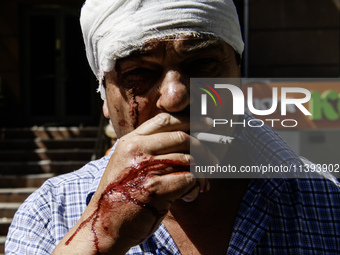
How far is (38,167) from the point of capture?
847 cm

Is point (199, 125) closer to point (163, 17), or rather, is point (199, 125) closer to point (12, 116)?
point (163, 17)

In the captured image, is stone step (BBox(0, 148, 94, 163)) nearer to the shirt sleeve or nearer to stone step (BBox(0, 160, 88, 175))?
stone step (BBox(0, 160, 88, 175))

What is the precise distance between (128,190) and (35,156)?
8.15 meters

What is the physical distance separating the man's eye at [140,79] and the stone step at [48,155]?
7440mm

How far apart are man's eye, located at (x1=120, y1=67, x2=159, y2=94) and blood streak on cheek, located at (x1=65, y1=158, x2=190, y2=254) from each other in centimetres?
37

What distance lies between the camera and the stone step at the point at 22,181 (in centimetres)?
797

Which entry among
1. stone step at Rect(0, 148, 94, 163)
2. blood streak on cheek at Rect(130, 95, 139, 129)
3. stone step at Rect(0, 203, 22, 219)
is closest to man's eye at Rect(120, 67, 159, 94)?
blood streak on cheek at Rect(130, 95, 139, 129)

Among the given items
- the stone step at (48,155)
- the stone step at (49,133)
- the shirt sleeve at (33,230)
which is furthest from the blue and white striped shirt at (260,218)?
the stone step at (49,133)

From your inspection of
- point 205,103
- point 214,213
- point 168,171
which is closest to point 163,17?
point 205,103

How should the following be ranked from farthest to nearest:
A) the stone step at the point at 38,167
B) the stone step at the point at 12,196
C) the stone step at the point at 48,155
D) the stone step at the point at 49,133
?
the stone step at the point at 49,133 → the stone step at the point at 48,155 → the stone step at the point at 38,167 → the stone step at the point at 12,196

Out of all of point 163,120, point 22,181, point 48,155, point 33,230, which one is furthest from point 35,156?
point 163,120

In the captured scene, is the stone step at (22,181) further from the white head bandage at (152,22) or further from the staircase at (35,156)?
the white head bandage at (152,22)

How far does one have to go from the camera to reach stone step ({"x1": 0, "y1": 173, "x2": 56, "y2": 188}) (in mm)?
7969

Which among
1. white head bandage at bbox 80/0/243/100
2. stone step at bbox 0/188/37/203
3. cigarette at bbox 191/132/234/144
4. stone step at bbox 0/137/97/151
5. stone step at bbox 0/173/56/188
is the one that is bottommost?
stone step at bbox 0/188/37/203
